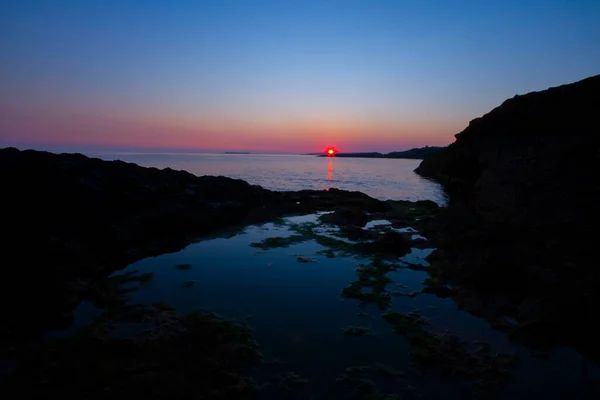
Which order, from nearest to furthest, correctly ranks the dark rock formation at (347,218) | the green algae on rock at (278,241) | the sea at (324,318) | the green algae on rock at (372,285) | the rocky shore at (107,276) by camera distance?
the rocky shore at (107,276), the sea at (324,318), the green algae on rock at (372,285), the green algae on rock at (278,241), the dark rock formation at (347,218)

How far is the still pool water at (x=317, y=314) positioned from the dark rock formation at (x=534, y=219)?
1.53 metres

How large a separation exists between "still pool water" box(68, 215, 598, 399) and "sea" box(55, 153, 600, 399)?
28 millimetres

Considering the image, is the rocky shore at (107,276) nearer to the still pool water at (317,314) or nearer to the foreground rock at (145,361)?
the foreground rock at (145,361)

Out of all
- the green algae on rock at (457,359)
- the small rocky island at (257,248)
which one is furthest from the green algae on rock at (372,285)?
the green algae on rock at (457,359)

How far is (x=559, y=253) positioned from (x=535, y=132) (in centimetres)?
998

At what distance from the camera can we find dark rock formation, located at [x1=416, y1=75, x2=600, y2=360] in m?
9.99

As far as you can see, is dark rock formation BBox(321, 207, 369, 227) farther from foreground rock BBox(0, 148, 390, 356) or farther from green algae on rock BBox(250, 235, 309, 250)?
→ green algae on rock BBox(250, 235, 309, 250)

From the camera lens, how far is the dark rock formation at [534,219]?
999cm

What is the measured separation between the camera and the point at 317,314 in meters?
10.0

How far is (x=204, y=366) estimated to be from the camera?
7.17 metres

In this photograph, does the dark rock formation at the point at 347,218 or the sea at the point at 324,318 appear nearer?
the sea at the point at 324,318

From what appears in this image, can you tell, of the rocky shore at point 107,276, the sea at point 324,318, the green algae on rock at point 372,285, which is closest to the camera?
the rocky shore at point 107,276

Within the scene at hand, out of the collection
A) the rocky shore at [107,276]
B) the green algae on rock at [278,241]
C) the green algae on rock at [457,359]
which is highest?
the rocky shore at [107,276]

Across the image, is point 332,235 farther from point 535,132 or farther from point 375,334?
point 535,132
